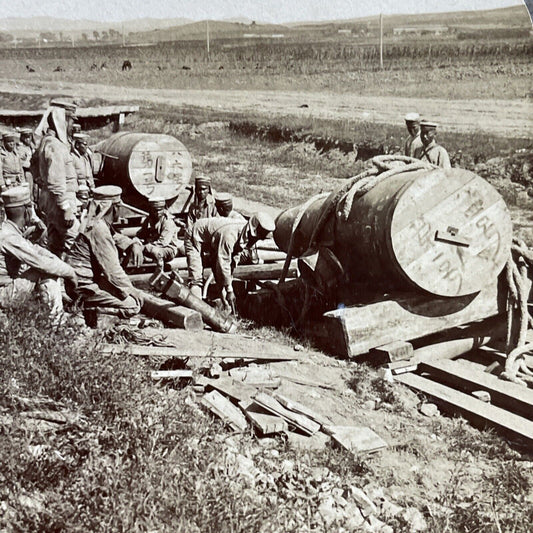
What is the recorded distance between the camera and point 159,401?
4.16 meters

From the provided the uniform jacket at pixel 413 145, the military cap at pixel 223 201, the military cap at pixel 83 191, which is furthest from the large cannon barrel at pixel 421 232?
the military cap at pixel 83 191

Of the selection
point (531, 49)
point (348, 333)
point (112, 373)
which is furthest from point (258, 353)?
point (531, 49)

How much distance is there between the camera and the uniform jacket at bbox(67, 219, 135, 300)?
5.94 metres

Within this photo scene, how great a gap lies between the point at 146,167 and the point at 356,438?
251 inches

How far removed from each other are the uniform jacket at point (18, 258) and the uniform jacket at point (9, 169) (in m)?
5.43

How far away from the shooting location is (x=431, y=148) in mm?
8242

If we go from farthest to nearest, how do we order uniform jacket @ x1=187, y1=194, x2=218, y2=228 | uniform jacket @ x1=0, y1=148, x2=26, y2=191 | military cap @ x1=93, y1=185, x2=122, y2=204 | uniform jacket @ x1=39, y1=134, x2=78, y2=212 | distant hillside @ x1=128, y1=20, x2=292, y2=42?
distant hillside @ x1=128, y1=20, x2=292, y2=42, uniform jacket @ x1=0, y1=148, x2=26, y2=191, uniform jacket @ x1=187, y1=194, x2=218, y2=228, uniform jacket @ x1=39, y1=134, x2=78, y2=212, military cap @ x1=93, y1=185, x2=122, y2=204

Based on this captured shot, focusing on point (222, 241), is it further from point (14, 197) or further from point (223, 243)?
point (14, 197)

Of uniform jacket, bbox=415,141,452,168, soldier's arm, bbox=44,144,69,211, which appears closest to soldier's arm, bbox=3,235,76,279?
soldier's arm, bbox=44,144,69,211

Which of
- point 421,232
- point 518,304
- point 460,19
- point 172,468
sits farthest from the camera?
point 460,19

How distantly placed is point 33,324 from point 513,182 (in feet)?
36.8

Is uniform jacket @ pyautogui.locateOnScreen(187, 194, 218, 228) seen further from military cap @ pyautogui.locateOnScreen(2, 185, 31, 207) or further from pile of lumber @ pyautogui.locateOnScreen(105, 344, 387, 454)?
pile of lumber @ pyautogui.locateOnScreen(105, 344, 387, 454)

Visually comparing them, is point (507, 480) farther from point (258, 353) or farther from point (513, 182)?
point (513, 182)

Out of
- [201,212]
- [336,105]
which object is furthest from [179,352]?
[336,105]
